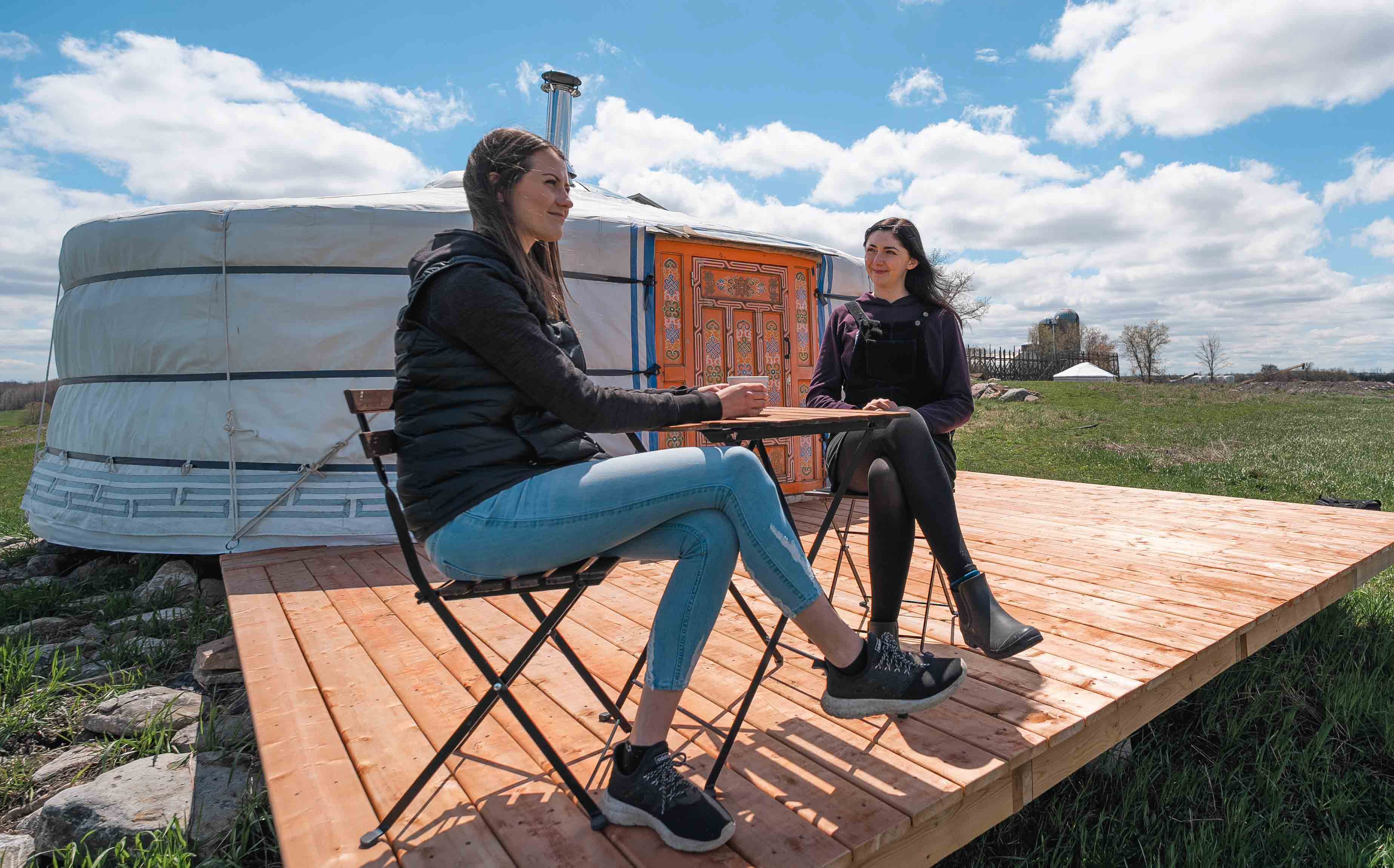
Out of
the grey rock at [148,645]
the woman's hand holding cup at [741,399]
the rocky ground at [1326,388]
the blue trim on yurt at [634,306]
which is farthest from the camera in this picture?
the rocky ground at [1326,388]

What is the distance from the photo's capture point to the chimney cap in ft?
19.7

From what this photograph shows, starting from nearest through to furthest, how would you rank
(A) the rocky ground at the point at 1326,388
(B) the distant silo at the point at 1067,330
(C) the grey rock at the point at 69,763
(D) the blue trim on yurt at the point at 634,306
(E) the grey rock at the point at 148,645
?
1. (C) the grey rock at the point at 69,763
2. (E) the grey rock at the point at 148,645
3. (D) the blue trim on yurt at the point at 634,306
4. (A) the rocky ground at the point at 1326,388
5. (B) the distant silo at the point at 1067,330

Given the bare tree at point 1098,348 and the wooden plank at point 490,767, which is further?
the bare tree at point 1098,348

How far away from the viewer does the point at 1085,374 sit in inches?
1252

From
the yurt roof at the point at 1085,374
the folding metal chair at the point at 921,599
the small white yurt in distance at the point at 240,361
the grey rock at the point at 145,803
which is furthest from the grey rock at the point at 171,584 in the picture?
the yurt roof at the point at 1085,374

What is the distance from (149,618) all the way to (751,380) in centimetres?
326

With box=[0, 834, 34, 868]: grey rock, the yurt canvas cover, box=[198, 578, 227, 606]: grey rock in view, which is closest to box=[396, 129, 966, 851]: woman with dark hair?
box=[0, 834, 34, 868]: grey rock

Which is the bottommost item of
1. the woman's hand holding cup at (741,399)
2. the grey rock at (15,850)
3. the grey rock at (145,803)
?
the grey rock at (15,850)

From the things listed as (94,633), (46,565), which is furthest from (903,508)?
(46,565)

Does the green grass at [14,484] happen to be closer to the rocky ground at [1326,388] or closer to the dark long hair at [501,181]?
the dark long hair at [501,181]

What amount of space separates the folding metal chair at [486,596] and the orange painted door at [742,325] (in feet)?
10.1

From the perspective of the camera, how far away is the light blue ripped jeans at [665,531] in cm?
119

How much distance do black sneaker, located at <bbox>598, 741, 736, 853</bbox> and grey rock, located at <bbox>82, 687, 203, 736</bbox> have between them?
173 cm

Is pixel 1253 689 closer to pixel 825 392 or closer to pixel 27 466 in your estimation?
pixel 825 392
